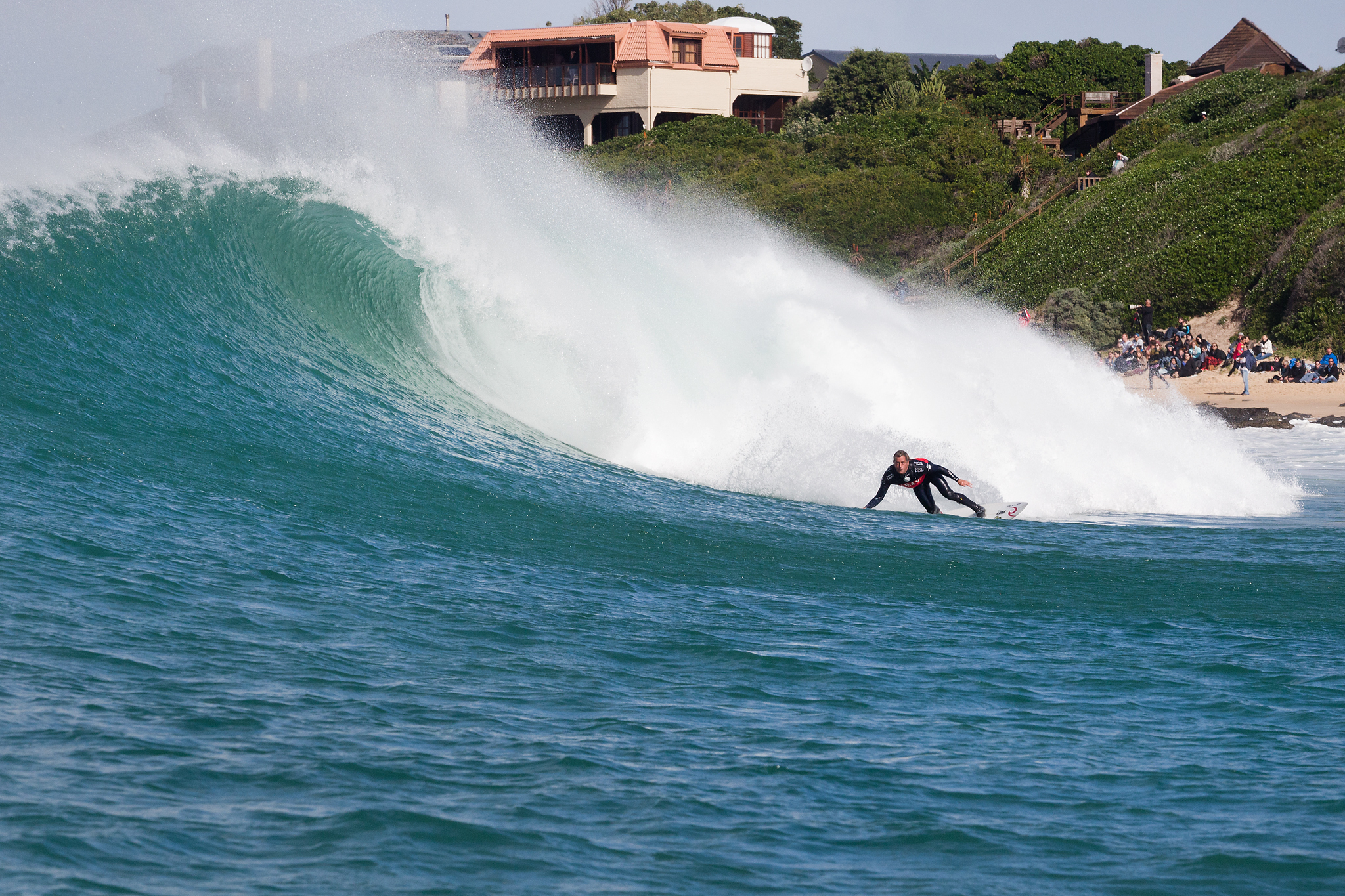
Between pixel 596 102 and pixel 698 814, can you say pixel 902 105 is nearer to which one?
pixel 596 102

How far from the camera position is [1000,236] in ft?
146

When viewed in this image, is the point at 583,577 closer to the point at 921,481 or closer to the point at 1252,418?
the point at 921,481

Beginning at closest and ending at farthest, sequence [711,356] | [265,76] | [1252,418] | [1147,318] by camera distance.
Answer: [711,356], [265,76], [1252,418], [1147,318]

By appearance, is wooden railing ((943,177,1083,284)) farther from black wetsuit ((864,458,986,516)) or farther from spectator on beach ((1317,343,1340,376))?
black wetsuit ((864,458,986,516))

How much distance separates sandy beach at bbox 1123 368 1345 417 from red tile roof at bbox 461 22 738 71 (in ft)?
128

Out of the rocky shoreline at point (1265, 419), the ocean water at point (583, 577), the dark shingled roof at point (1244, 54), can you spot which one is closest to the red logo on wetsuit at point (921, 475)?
the ocean water at point (583, 577)

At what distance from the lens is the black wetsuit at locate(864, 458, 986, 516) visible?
13828mm

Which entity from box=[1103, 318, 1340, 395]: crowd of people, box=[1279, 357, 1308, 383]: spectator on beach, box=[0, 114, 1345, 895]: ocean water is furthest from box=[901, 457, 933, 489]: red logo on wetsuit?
box=[1279, 357, 1308, 383]: spectator on beach

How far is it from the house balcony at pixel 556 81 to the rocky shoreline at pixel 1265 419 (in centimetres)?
4328

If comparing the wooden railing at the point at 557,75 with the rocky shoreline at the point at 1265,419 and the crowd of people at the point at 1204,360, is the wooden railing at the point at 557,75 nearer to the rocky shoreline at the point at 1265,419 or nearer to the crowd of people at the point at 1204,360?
the crowd of people at the point at 1204,360

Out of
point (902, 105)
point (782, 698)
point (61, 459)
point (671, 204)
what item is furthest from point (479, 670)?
point (902, 105)

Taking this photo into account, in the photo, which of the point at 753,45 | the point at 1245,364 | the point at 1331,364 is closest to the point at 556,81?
the point at 753,45

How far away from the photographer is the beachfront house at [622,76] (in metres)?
63.6

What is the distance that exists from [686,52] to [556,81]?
21.8 ft
